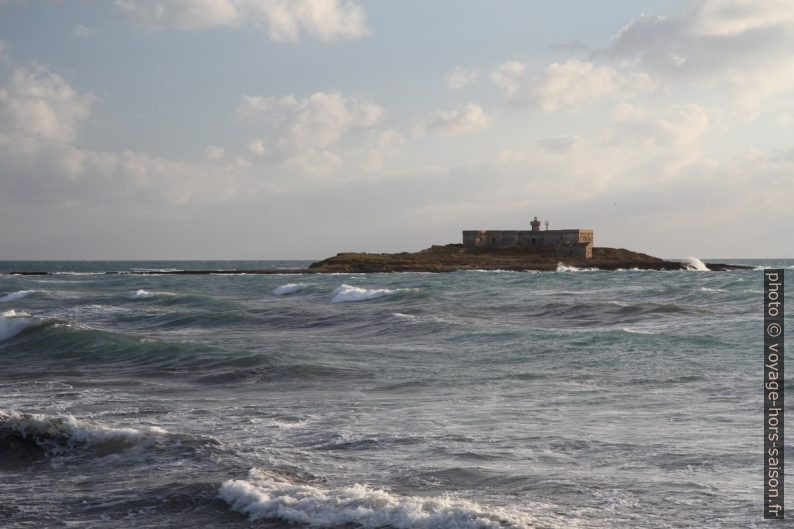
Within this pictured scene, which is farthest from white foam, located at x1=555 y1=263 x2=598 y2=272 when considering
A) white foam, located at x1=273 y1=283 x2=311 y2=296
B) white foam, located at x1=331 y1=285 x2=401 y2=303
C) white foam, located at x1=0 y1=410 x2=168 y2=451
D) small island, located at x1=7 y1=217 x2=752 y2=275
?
white foam, located at x1=0 y1=410 x2=168 y2=451

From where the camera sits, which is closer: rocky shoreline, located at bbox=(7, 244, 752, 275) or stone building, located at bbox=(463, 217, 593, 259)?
rocky shoreline, located at bbox=(7, 244, 752, 275)

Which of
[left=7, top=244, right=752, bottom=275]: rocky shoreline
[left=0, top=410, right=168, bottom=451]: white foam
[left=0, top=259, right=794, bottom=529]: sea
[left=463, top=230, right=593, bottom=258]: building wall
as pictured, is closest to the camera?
[left=0, top=259, right=794, bottom=529]: sea

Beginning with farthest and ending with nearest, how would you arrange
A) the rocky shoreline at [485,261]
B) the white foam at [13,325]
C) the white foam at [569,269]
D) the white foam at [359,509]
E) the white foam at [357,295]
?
the rocky shoreline at [485,261] → the white foam at [569,269] → the white foam at [357,295] → the white foam at [13,325] → the white foam at [359,509]

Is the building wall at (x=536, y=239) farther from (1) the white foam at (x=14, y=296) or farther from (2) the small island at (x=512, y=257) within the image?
(1) the white foam at (x=14, y=296)

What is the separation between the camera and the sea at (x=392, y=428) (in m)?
8.24

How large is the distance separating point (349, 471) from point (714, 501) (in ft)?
12.8

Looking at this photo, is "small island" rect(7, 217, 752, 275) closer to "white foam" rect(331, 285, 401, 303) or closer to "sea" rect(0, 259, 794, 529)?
"white foam" rect(331, 285, 401, 303)

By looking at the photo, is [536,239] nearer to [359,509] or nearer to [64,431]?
[64,431]

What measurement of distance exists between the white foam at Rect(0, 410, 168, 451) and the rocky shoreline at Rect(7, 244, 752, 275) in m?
75.0

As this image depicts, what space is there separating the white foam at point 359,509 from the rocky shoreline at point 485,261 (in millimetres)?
77997

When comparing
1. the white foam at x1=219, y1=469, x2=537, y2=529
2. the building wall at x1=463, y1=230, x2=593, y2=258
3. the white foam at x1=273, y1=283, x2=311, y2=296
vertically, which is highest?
the building wall at x1=463, y1=230, x2=593, y2=258

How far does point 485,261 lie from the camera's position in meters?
91.7

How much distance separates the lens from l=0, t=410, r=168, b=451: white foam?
→ 11.2 metres

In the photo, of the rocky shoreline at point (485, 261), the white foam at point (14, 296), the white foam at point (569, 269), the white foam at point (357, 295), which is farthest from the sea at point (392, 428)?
the rocky shoreline at point (485, 261)
